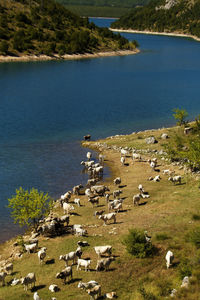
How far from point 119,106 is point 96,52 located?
109 metres

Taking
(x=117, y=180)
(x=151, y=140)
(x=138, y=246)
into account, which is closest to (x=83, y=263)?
(x=138, y=246)

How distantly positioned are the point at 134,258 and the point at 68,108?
2758 inches

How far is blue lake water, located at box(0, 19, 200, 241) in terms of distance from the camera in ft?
177

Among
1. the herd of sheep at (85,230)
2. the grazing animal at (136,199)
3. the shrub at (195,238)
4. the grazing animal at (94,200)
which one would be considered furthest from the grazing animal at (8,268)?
the grazing animal at (136,199)

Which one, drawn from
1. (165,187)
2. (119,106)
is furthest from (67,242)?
(119,106)

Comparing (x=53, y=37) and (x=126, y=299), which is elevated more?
(x=53, y=37)

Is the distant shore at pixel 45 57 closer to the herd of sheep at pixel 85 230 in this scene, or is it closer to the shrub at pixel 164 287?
the herd of sheep at pixel 85 230

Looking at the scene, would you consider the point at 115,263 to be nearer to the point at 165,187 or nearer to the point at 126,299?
the point at 126,299

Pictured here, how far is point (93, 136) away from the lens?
72.4 metres

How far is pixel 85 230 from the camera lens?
3366 cm

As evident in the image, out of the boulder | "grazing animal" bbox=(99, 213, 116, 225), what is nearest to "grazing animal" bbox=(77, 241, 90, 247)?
"grazing animal" bbox=(99, 213, 116, 225)

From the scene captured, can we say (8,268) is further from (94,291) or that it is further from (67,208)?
(67,208)

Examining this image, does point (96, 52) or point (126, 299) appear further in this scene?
point (96, 52)

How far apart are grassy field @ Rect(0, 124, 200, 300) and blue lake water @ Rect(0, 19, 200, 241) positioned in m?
8.90
